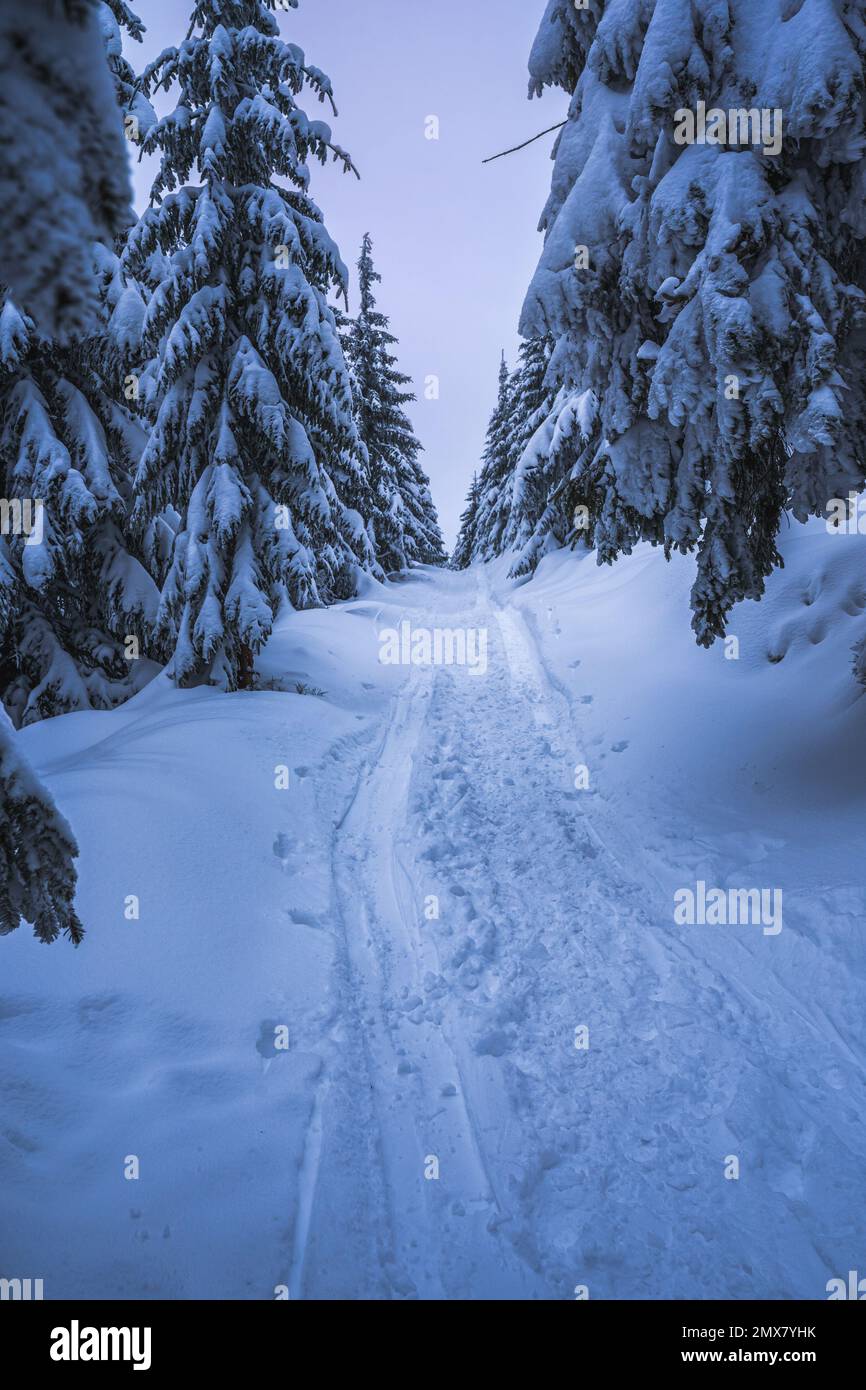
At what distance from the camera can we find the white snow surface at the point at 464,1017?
2791 millimetres

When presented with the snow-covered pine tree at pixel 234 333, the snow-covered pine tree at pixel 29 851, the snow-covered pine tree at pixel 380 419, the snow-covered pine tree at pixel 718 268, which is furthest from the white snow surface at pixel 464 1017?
the snow-covered pine tree at pixel 380 419

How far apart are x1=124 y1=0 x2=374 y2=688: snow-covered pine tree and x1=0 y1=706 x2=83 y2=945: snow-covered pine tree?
7.19 metres

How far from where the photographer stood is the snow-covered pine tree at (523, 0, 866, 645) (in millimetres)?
4648

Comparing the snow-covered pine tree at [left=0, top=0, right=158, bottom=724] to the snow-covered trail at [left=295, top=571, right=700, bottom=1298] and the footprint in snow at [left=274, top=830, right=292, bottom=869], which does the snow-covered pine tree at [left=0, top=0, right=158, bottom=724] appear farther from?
the snow-covered trail at [left=295, top=571, right=700, bottom=1298]

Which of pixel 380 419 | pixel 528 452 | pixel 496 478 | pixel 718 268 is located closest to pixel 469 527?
pixel 496 478

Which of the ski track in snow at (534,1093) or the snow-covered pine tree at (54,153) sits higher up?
the snow-covered pine tree at (54,153)

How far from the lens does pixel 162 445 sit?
9.82 meters

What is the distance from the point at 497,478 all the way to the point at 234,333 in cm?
2751

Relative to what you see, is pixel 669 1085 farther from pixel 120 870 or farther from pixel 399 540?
pixel 399 540

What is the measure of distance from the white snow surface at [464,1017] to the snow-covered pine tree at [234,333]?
3.00m

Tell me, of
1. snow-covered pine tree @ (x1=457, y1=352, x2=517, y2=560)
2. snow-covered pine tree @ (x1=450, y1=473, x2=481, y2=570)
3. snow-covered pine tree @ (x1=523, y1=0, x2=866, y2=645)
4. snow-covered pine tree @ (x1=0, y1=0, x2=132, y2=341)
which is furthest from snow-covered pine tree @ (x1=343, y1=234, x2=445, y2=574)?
snow-covered pine tree @ (x1=0, y1=0, x2=132, y2=341)

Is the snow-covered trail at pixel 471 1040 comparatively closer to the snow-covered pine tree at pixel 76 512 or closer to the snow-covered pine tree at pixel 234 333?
the snow-covered pine tree at pixel 234 333

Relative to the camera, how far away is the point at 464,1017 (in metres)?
4.11

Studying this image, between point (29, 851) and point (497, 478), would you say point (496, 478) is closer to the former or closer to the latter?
point (497, 478)
